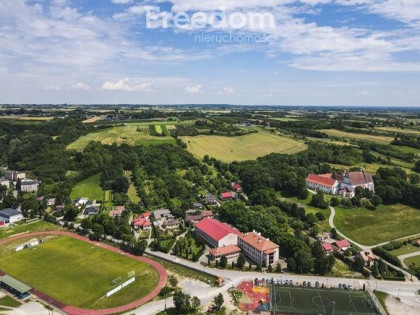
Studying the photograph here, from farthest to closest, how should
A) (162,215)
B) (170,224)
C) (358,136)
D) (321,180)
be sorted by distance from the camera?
(358,136), (321,180), (162,215), (170,224)

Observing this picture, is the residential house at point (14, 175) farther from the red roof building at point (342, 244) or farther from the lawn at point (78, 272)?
the red roof building at point (342, 244)

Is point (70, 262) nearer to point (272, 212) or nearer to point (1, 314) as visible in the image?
point (1, 314)

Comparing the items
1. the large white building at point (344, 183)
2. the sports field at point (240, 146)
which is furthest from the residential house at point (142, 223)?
the sports field at point (240, 146)

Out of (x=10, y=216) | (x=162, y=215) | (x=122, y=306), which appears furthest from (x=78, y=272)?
(x=10, y=216)

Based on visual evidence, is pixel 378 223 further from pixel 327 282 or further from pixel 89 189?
pixel 89 189

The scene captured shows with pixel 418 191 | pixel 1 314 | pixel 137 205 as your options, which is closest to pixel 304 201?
pixel 418 191
